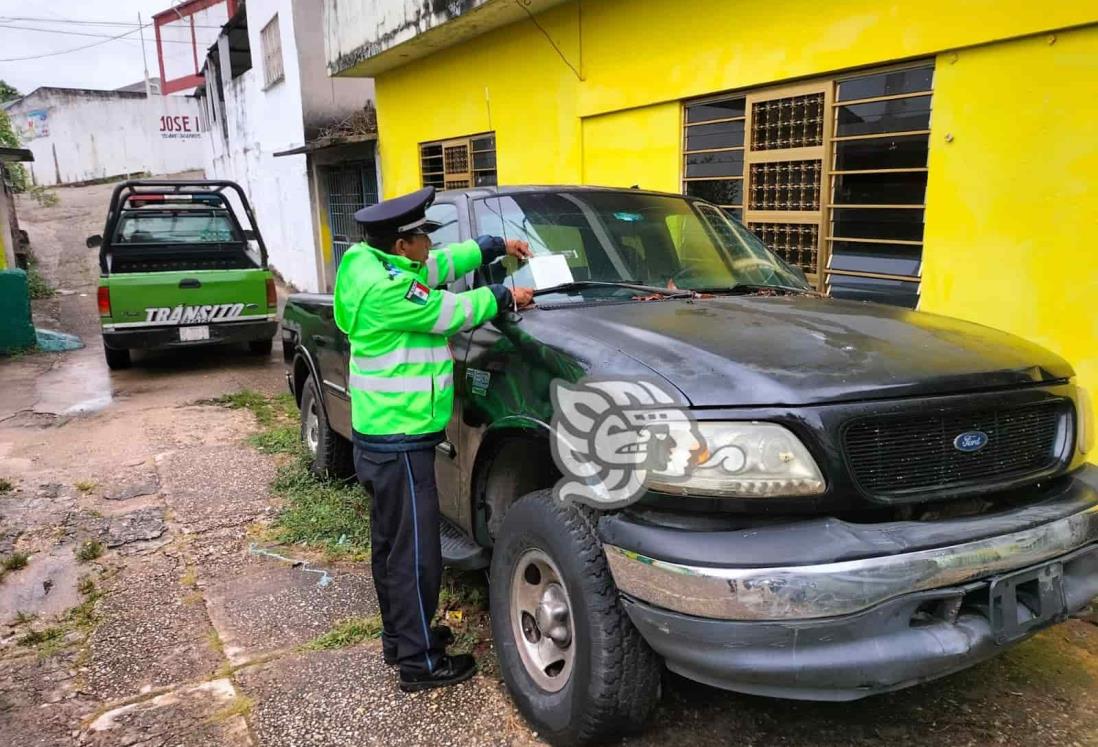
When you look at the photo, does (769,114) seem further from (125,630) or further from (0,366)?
(0,366)

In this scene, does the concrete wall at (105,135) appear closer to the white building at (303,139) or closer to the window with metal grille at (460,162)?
the white building at (303,139)

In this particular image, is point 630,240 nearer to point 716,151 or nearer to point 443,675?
point 443,675

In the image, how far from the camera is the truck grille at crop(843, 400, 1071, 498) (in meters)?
2.08

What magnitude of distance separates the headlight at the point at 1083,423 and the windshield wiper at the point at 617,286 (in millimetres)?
1329

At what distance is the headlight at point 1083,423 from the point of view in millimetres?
2494

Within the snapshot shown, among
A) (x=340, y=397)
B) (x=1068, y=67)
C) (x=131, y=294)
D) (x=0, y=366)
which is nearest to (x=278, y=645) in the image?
(x=340, y=397)

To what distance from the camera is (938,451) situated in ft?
7.07

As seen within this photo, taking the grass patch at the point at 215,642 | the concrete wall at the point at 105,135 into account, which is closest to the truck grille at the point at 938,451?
the grass patch at the point at 215,642

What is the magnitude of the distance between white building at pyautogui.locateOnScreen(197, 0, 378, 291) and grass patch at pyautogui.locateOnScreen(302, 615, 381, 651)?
10.2 meters

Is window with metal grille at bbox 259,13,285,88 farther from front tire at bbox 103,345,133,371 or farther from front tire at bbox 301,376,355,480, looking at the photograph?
front tire at bbox 301,376,355,480

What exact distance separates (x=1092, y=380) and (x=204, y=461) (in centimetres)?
554

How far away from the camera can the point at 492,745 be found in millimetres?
2543

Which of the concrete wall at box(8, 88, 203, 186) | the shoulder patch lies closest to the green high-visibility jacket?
the shoulder patch

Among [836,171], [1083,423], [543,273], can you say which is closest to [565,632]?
[543,273]
